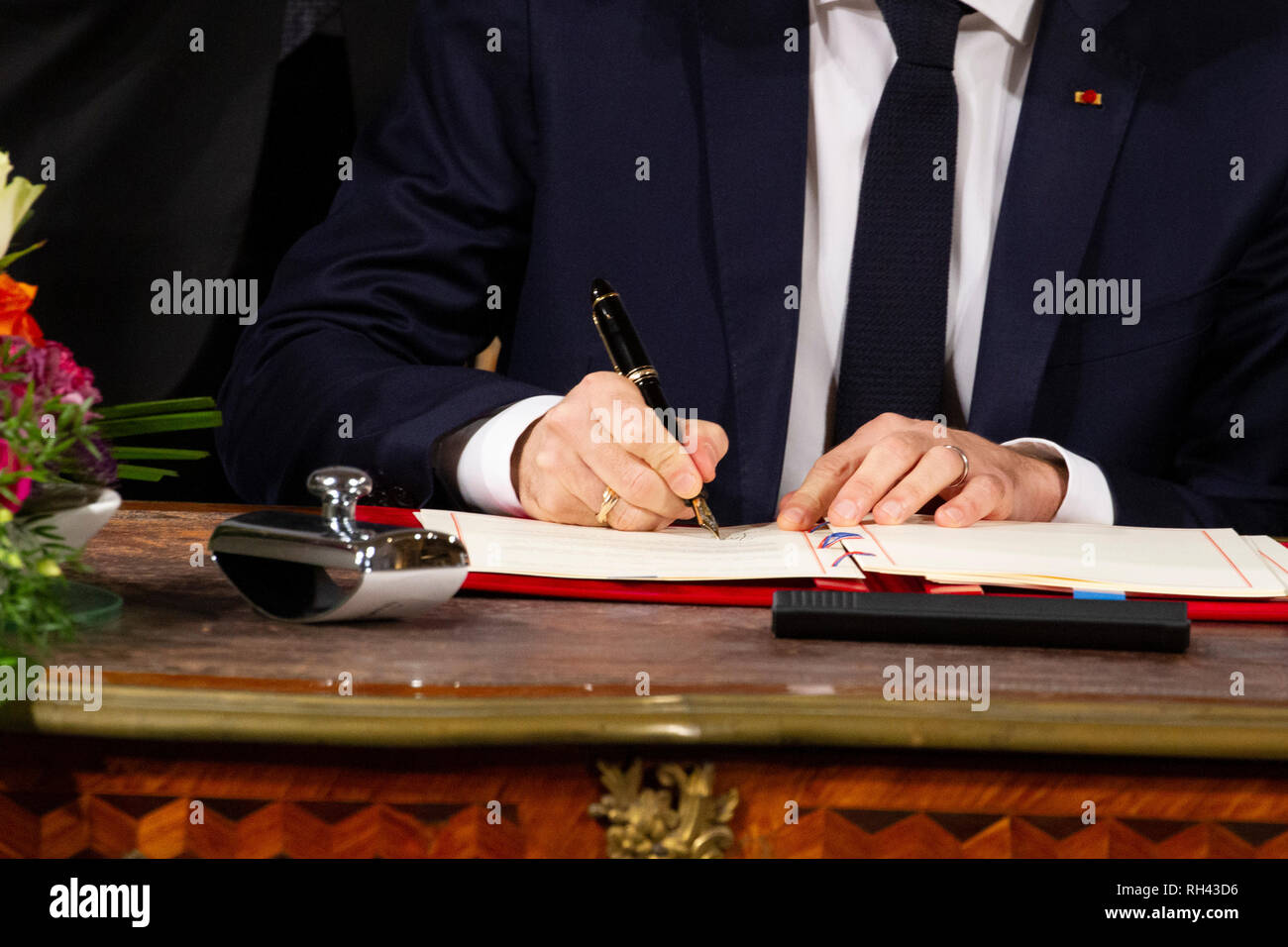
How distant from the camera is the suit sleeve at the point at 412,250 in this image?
1.37m

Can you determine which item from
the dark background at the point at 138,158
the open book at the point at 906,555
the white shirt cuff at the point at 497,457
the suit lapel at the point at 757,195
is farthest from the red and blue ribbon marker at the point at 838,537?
the dark background at the point at 138,158

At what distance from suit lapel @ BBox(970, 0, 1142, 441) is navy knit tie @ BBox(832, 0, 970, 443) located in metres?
0.08

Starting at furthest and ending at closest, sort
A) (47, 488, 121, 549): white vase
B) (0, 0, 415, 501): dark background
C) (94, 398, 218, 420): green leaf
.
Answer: (0, 0, 415, 501): dark background < (94, 398, 218, 420): green leaf < (47, 488, 121, 549): white vase

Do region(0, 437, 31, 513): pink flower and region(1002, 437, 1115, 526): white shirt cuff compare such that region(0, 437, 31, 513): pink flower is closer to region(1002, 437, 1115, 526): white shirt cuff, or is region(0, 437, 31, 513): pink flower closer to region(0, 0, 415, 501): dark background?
region(1002, 437, 1115, 526): white shirt cuff

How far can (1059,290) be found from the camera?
146cm

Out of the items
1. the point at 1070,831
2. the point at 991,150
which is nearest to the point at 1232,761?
the point at 1070,831

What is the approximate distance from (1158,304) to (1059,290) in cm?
16

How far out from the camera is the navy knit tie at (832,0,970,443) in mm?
1413

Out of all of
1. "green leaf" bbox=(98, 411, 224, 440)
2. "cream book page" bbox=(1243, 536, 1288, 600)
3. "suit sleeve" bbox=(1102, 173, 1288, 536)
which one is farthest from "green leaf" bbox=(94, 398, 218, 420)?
"suit sleeve" bbox=(1102, 173, 1288, 536)

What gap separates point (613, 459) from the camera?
1.00m

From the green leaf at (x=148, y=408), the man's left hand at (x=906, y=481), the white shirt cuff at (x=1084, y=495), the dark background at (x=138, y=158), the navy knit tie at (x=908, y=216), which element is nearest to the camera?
the green leaf at (x=148, y=408)

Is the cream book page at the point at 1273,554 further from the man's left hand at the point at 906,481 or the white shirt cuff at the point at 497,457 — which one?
the white shirt cuff at the point at 497,457

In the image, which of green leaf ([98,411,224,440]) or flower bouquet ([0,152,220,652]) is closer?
flower bouquet ([0,152,220,652])

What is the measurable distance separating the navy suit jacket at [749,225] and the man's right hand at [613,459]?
37 centimetres
